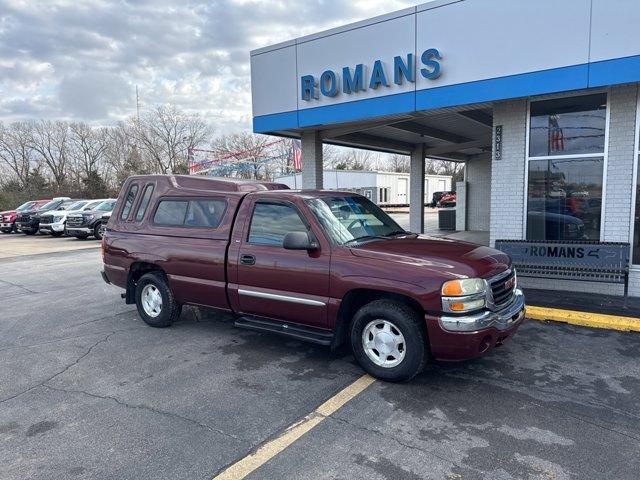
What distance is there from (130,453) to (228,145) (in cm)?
7462

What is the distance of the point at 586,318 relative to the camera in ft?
20.0

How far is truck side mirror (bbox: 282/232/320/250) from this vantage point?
4.53 metres

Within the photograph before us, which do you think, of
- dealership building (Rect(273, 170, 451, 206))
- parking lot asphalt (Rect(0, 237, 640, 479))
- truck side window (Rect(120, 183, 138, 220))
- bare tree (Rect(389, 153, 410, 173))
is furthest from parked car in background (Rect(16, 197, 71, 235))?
bare tree (Rect(389, 153, 410, 173))

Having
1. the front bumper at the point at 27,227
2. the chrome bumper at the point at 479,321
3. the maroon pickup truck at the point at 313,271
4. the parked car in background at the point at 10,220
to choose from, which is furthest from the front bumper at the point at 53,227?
the chrome bumper at the point at 479,321

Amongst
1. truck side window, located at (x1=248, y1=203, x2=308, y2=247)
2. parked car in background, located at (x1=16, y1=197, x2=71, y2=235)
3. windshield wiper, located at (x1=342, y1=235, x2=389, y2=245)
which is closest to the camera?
windshield wiper, located at (x1=342, y1=235, x2=389, y2=245)

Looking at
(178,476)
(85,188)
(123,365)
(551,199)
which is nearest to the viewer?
(178,476)

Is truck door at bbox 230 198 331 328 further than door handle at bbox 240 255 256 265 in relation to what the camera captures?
No

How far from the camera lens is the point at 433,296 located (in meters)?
4.02

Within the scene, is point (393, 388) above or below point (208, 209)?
below

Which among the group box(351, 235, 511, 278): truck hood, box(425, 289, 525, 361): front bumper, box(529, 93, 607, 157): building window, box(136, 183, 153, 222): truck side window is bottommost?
box(425, 289, 525, 361): front bumper

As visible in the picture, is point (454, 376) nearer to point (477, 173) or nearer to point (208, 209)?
point (208, 209)

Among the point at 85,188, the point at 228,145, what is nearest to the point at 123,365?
the point at 85,188

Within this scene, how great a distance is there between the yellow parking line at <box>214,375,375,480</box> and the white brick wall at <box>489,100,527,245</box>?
5006 millimetres

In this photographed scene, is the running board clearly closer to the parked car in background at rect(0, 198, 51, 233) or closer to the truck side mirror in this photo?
the truck side mirror
